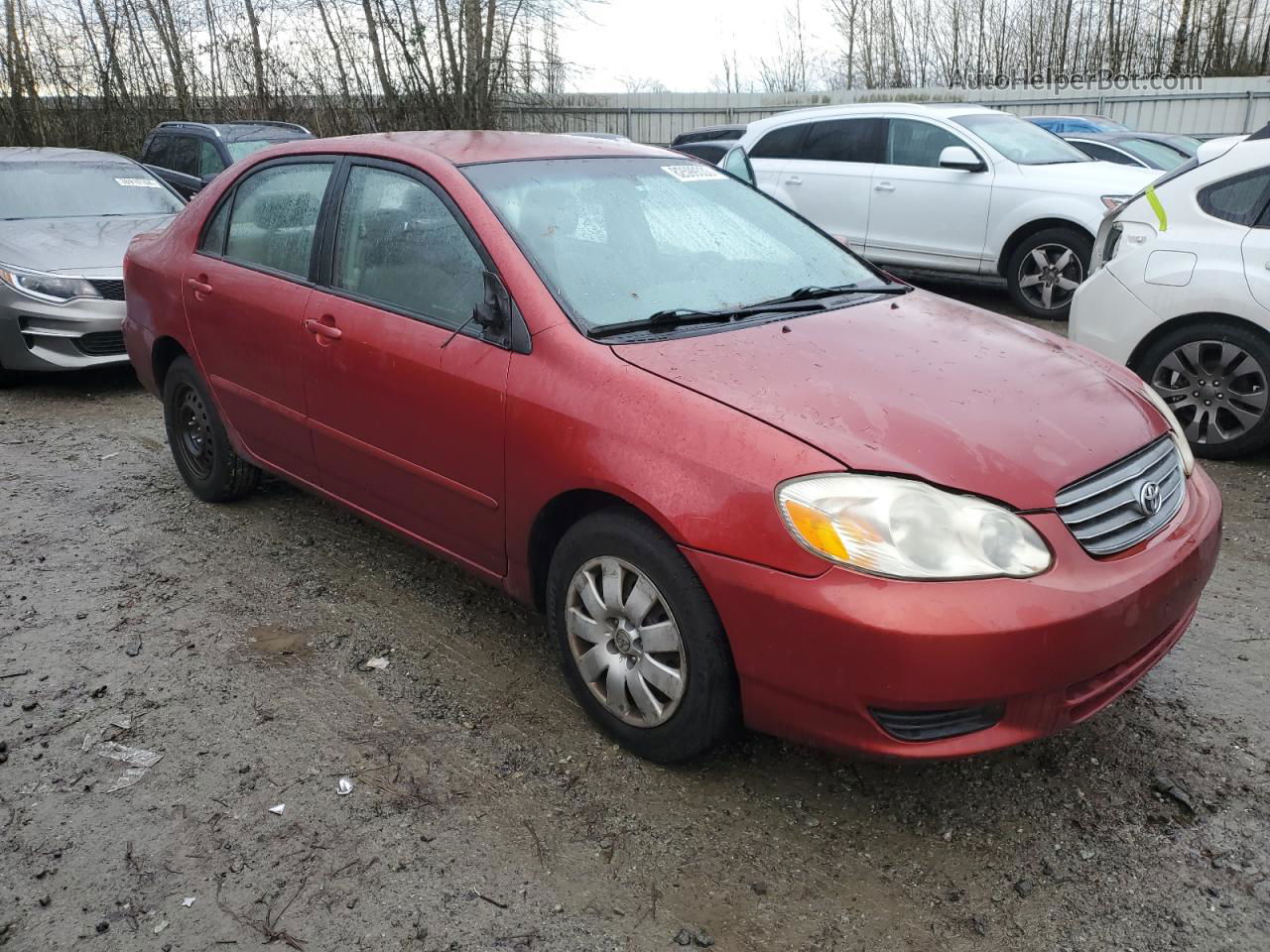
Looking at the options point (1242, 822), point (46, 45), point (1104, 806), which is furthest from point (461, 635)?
point (46, 45)

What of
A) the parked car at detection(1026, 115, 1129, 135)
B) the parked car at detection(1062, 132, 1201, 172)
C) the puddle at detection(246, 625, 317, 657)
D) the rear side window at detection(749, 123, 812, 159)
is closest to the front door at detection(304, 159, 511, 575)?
the puddle at detection(246, 625, 317, 657)

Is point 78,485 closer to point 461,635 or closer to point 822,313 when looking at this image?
point 461,635

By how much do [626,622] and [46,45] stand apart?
1800cm

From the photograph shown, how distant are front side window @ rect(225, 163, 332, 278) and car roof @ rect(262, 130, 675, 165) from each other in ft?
0.42

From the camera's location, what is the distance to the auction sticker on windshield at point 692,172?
12.5ft

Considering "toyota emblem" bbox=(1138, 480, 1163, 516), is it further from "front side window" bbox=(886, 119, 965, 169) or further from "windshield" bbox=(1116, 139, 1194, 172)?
"windshield" bbox=(1116, 139, 1194, 172)

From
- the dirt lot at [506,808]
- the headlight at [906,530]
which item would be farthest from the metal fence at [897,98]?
the headlight at [906,530]

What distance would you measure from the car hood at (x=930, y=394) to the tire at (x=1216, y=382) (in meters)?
2.30

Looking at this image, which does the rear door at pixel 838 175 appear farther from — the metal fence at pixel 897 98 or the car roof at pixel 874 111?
the metal fence at pixel 897 98

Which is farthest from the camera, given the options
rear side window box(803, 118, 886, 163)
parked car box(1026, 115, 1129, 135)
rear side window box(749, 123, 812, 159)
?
parked car box(1026, 115, 1129, 135)

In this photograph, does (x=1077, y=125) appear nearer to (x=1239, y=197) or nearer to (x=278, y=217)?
(x=1239, y=197)

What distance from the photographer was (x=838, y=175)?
9.66m

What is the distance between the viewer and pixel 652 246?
3.37 m

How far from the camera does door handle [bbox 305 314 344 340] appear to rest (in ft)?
11.8
